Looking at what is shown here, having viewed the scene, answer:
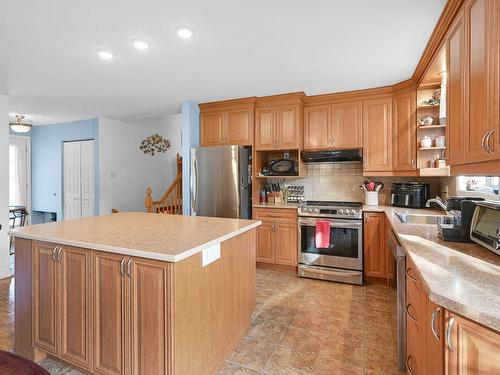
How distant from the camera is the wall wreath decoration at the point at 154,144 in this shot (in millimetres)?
5973

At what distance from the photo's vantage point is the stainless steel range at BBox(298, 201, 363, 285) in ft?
10.6

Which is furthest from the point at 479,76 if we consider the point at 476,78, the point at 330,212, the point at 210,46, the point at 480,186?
the point at 330,212

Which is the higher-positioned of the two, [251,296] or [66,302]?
[66,302]

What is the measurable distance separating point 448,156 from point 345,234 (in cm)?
166

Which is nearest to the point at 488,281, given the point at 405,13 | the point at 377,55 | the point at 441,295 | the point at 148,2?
the point at 441,295

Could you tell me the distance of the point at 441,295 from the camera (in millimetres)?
952

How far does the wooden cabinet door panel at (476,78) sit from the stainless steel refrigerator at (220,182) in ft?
8.51

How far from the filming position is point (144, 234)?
178 cm

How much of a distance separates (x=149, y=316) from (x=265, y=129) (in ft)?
9.55

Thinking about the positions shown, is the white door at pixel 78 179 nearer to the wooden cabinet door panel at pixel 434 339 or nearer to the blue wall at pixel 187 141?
the blue wall at pixel 187 141

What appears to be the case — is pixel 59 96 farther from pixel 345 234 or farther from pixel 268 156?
pixel 345 234

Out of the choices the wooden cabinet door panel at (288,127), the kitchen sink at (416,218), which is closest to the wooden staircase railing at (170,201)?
the wooden cabinet door panel at (288,127)

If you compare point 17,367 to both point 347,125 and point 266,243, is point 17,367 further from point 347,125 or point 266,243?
point 347,125

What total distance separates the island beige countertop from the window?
1.92m
